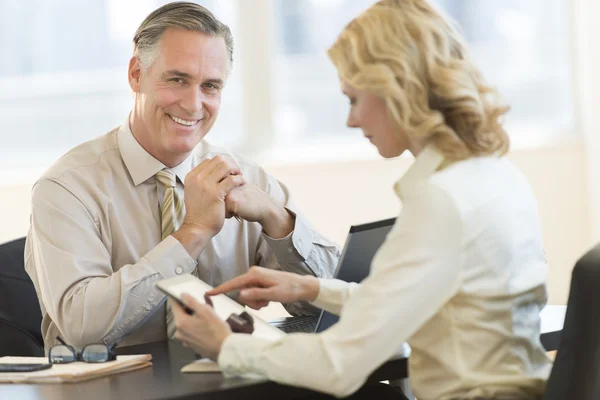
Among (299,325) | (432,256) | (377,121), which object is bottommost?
(299,325)

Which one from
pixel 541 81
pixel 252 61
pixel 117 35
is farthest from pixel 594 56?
pixel 117 35

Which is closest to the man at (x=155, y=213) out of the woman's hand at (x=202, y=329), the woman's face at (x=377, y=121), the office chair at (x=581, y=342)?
the woman's hand at (x=202, y=329)

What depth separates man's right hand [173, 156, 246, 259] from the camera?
2088 mm

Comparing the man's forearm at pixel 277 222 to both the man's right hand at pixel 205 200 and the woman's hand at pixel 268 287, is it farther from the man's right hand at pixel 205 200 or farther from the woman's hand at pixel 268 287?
the woman's hand at pixel 268 287

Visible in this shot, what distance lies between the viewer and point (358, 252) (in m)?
1.85

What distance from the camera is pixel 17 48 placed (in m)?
4.77

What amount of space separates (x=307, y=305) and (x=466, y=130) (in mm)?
811

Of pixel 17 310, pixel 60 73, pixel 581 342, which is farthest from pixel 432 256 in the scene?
pixel 60 73

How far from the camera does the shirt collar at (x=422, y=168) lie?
1.53m

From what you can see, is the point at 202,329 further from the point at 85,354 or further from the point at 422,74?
the point at 422,74

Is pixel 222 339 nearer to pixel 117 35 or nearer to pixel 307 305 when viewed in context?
pixel 307 305

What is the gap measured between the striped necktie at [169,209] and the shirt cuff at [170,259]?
23cm

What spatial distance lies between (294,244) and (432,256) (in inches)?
35.9

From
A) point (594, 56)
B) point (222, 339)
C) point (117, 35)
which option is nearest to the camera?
point (222, 339)
